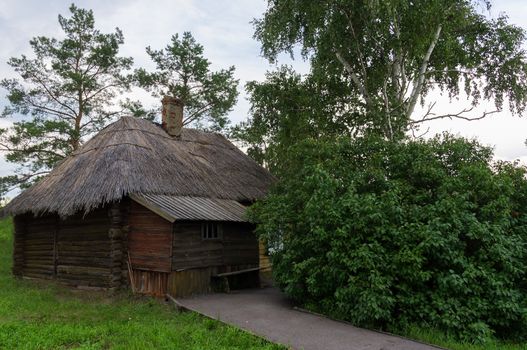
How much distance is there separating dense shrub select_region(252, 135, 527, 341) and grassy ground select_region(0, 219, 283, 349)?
2.63 m

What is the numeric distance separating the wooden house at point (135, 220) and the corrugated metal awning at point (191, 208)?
4 cm

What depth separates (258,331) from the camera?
317 inches

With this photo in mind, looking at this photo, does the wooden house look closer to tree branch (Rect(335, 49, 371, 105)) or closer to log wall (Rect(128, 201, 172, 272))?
log wall (Rect(128, 201, 172, 272))

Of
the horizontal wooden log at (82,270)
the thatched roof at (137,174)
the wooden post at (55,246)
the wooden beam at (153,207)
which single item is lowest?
the horizontal wooden log at (82,270)

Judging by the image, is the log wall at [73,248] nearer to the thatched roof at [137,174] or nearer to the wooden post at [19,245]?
the wooden post at [19,245]

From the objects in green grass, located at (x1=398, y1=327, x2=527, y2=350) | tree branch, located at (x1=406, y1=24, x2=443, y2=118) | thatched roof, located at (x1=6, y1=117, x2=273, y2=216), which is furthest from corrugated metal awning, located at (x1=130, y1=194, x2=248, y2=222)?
tree branch, located at (x1=406, y1=24, x2=443, y2=118)

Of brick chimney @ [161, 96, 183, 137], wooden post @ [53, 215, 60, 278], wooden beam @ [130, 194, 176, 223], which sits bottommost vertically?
wooden post @ [53, 215, 60, 278]

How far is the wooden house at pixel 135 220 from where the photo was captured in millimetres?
11617

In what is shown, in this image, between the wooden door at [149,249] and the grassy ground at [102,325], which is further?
the wooden door at [149,249]

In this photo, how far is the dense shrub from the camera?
862cm

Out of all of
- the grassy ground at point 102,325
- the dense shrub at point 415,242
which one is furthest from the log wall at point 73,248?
the dense shrub at point 415,242

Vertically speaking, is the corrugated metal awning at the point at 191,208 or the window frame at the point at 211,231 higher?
the corrugated metal awning at the point at 191,208

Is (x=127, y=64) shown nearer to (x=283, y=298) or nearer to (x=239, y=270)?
(x=239, y=270)

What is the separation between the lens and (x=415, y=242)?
355 inches
